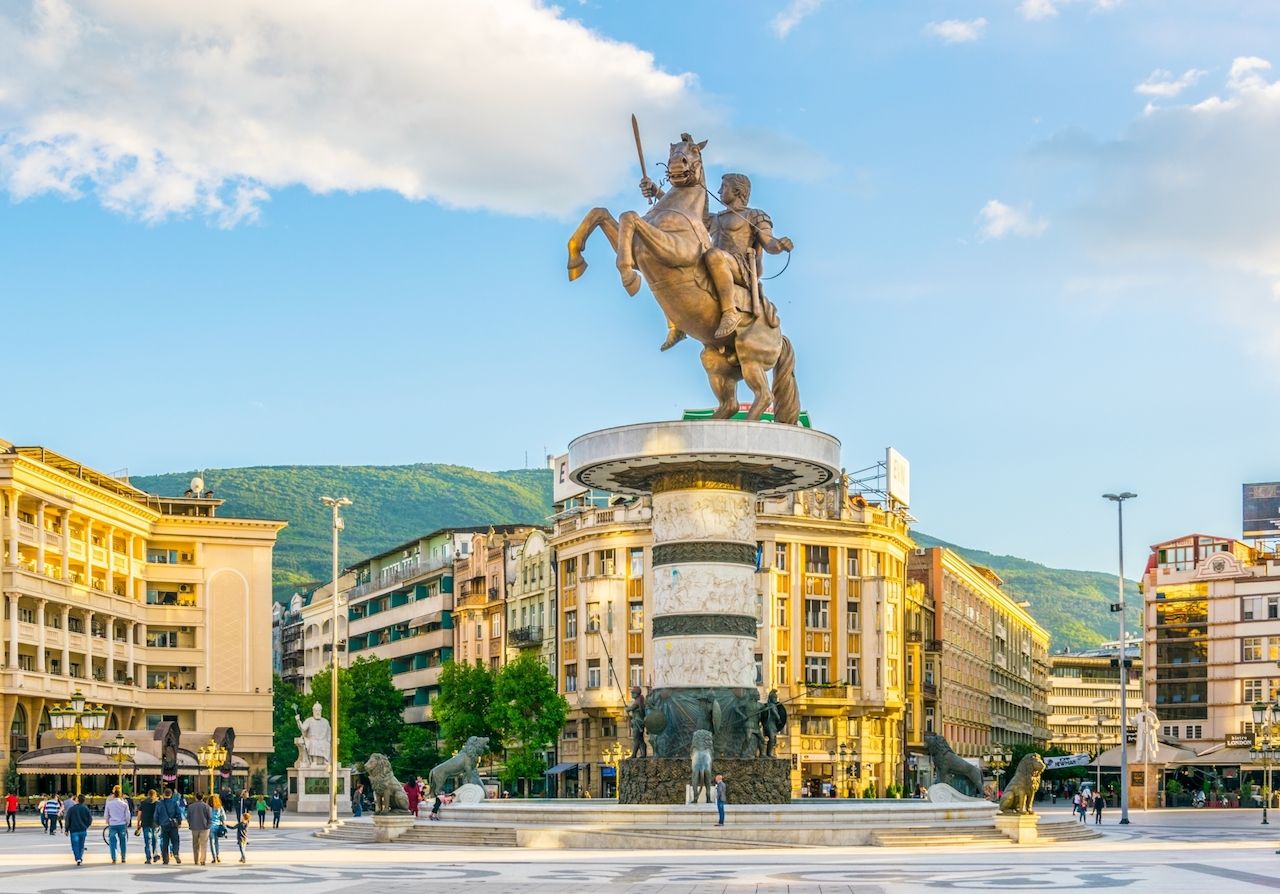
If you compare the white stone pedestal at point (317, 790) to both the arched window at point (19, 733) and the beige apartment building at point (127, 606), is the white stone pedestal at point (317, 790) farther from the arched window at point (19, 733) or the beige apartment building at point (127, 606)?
the arched window at point (19, 733)

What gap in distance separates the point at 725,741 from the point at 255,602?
59.6m

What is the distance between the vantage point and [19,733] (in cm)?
8162

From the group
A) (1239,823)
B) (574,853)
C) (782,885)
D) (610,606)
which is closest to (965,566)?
(610,606)

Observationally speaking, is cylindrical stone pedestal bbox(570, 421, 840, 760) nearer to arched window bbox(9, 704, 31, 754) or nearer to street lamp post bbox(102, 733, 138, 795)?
street lamp post bbox(102, 733, 138, 795)

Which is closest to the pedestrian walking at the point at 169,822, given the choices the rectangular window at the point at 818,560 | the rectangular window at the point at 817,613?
the rectangular window at the point at 817,613

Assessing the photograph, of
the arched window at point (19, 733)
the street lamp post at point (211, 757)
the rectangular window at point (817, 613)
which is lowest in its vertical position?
the street lamp post at point (211, 757)

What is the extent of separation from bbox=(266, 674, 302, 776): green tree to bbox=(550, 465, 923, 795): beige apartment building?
22.8 metres

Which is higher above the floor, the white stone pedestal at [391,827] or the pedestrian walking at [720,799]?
the pedestrian walking at [720,799]

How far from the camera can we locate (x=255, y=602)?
99438 millimetres

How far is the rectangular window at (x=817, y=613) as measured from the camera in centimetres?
9631

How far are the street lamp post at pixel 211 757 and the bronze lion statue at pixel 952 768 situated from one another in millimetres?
37680

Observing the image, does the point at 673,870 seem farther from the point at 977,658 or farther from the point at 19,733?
the point at 977,658

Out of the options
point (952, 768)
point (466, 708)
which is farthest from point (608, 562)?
point (952, 768)

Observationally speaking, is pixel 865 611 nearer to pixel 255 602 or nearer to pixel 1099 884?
pixel 255 602
